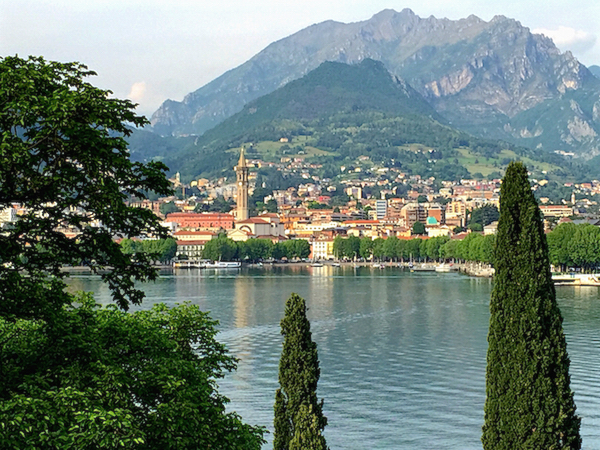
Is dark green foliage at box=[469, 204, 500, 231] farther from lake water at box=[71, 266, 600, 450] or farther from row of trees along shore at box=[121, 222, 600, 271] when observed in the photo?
lake water at box=[71, 266, 600, 450]

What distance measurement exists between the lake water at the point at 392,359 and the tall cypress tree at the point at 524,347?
954 cm

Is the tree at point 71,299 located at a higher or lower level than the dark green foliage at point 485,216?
lower

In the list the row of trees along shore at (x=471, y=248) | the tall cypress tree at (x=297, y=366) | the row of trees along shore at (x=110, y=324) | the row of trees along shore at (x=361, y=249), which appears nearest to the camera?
the row of trees along shore at (x=110, y=324)

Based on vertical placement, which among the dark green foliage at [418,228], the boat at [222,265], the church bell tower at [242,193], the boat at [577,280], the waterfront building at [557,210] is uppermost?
the church bell tower at [242,193]

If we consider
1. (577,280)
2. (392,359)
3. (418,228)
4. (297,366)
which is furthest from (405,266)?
(297,366)

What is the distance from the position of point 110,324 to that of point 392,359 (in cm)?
2362

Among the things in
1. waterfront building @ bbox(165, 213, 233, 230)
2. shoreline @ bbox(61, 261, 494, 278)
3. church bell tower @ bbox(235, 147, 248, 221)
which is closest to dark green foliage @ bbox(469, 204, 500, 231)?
shoreline @ bbox(61, 261, 494, 278)

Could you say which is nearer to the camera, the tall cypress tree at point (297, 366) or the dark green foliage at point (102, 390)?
the dark green foliage at point (102, 390)

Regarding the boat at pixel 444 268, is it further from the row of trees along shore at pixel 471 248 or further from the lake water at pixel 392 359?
the lake water at pixel 392 359

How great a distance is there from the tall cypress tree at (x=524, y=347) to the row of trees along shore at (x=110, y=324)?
2cm

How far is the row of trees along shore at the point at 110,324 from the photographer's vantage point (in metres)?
9.23

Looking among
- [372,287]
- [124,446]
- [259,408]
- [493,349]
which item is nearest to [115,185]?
[124,446]

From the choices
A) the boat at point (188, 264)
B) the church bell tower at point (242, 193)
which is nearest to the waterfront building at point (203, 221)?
the church bell tower at point (242, 193)

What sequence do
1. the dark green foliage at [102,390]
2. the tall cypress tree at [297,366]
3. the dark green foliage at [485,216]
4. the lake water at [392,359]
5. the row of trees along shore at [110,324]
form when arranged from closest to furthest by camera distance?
the dark green foliage at [102,390], the row of trees along shore at [110,324], the tall cypress tree at [297,366], the lake water at [392,359], the dark green foliage at [485,216]
